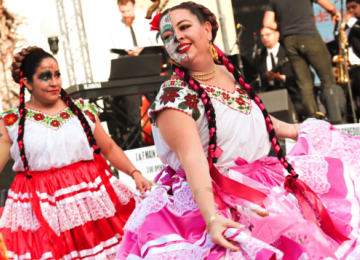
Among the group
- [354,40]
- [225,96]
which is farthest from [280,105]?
[225,96]

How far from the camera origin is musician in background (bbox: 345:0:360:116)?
5.92 meters

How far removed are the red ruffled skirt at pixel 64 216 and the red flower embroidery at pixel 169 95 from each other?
1360mm

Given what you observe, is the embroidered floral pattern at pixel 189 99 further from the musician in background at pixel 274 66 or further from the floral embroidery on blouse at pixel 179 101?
the musician in background at pixel 274 66

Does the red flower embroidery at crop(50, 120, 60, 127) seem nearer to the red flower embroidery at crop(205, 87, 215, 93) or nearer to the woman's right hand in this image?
the red flower embroidery at crop(205, 87, 215, 93)

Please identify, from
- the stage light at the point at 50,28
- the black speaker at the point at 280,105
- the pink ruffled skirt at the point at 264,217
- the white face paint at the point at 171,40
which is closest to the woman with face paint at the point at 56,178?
the pink ruffled skirt at the point at 264,217

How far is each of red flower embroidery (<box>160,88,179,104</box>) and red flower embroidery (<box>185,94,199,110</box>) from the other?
45mm

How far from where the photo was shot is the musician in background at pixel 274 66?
6344 millimetres

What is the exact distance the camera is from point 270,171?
5.63ft

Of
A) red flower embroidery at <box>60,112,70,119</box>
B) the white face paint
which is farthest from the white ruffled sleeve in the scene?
red flower embroidery at <box>60,112,70,119</box>

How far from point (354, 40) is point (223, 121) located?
4.93 m

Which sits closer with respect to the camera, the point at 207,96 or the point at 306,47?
the point at 207,96

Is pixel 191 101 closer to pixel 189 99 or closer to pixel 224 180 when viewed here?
pixel 189 99

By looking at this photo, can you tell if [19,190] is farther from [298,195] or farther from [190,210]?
[298,195]

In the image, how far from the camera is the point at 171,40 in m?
1.72
